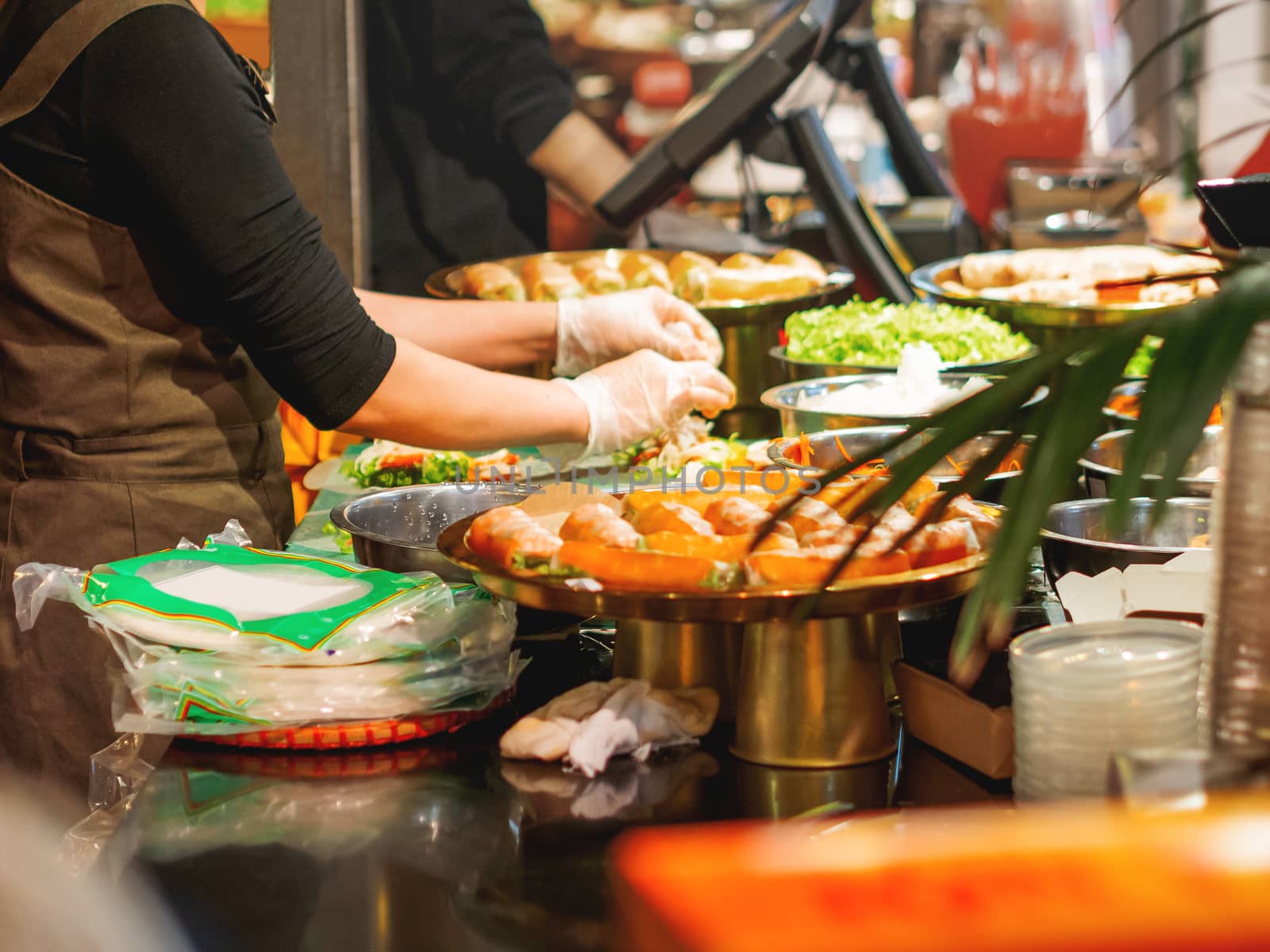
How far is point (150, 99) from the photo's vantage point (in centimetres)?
179

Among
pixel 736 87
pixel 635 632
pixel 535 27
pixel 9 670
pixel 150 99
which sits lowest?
pixel 9 670

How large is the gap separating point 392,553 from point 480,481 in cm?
34

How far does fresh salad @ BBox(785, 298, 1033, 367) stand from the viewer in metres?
2.65

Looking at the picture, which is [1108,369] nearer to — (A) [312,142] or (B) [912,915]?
(B) [912,915]

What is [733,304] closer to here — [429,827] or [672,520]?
[672,520]

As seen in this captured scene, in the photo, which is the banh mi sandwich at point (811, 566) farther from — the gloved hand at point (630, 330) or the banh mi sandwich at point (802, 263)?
the banh mi sandwich at point (802, 263)

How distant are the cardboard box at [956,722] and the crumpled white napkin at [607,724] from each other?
19 centimetres

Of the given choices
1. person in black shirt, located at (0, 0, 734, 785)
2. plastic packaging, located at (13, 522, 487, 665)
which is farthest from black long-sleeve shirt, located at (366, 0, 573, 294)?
plastic packaging, located at (13, 522, 487, 665)

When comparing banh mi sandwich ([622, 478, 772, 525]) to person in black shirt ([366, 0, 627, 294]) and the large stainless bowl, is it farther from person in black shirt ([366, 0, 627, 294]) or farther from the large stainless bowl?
person in black shirt ([366, 0, 627, 294])

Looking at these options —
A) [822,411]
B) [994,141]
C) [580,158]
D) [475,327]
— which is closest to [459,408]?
[822,411]

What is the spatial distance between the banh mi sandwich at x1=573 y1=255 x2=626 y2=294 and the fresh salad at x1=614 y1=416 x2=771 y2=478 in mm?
580

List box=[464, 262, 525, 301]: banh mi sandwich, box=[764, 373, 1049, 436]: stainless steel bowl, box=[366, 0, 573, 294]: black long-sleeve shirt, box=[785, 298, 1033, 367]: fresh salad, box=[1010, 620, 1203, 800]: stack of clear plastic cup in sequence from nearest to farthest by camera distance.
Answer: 1. box=[1010, 620, 1203, 800]: stack of clear plastic cup
2. box=[764, 373, 1049, 436]: stainless steel bowl
3. box=[785, 298, 1033, 367]: fresh salad
4. box=[464, 262, 525, 301]: banh mi sandwich
5. box=[366, 0, 573, 294]: black long-sleeve shirt

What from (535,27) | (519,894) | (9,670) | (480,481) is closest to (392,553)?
(480,481)

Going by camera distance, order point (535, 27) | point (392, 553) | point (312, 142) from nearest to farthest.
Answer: point (392, 553) < point (312, 142) < point (535, 27)
